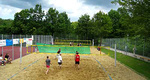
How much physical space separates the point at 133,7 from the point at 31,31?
1754 inches

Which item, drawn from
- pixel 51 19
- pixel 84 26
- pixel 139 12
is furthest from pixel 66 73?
pixel 84 26

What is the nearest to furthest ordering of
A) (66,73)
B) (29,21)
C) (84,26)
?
1. (66,73)
2. (29,21)
3. (84,26)

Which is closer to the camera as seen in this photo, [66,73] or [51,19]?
[66,73]

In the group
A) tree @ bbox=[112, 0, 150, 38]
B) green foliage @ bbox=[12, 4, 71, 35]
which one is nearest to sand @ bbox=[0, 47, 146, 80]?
tree @ bbox=[112, 0, 150, 38]

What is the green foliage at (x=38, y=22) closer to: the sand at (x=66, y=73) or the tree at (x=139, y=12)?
the sand at (x=66, y=73)

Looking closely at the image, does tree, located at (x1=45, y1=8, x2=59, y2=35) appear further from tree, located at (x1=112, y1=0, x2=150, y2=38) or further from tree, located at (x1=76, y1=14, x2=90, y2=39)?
tree, located at (x1=112, y1=0, x2=150, y2=38)

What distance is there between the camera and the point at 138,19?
9.38 metres

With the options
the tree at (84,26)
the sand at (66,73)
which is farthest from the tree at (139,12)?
the tree at (84,26)

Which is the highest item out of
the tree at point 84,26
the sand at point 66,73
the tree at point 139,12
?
the tree at point 84,26

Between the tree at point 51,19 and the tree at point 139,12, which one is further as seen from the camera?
the tree at point 51,19

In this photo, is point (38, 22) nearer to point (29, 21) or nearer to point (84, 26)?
point (29, 21)

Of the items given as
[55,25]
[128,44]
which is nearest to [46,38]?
[55,25]

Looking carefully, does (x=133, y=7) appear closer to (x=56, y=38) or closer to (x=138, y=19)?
(x=138, y=19)

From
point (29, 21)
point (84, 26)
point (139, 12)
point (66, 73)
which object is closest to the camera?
point (139, 12)
